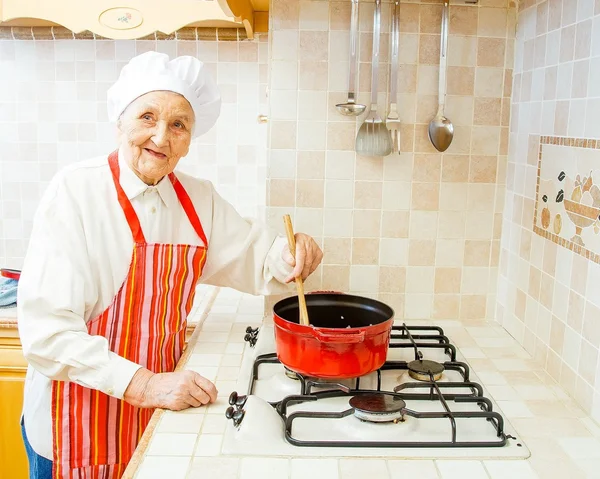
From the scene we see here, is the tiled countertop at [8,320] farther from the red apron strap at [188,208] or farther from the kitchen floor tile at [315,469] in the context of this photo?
the kitchen floor tile at [315,469]

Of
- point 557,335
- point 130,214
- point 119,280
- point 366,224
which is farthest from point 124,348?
point 557,335

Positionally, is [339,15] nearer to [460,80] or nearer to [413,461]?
[460,80]

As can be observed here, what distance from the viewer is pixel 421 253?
179 centimetres

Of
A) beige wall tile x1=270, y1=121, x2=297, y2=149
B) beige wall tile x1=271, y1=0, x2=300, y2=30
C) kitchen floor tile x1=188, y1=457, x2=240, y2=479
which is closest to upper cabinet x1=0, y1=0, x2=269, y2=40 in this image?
beige wall tile x1=271, y1=0, x2=300, y2=30

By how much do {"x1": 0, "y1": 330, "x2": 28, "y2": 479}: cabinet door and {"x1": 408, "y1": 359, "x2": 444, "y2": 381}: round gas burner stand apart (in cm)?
123

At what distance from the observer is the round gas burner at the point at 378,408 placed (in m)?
1.16

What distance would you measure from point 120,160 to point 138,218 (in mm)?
133

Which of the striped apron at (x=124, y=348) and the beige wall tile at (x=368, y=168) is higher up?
the beige wall tile at (x=368, y=168)

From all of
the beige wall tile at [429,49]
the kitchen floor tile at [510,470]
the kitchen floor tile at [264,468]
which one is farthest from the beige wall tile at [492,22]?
the kitchen floor tile at [264,468]

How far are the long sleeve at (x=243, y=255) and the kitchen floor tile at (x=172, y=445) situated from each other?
0.53 metres

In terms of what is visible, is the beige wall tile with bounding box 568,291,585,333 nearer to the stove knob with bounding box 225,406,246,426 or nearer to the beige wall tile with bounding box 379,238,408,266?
the beige wall tile with bounding box 379,238,408,266

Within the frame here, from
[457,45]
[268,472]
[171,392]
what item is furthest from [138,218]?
[457,45]

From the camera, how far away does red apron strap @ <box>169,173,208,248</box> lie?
1.52 m

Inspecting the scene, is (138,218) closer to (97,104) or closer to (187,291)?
(187,291)
